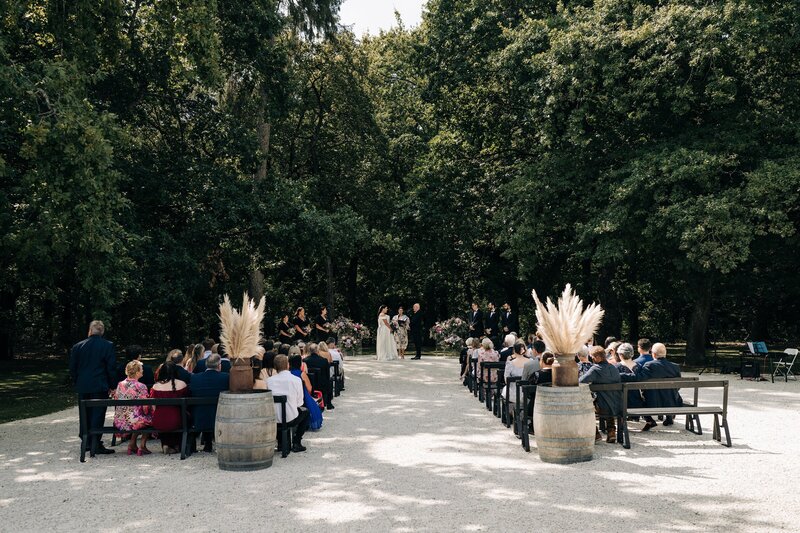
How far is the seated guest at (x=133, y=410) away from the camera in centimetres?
1013

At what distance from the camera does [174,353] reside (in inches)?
435

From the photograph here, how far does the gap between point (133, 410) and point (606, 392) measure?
22.4 feet

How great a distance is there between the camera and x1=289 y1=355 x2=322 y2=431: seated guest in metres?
11.3

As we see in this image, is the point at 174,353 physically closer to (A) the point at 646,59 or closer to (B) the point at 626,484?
(B) the point at 626,484

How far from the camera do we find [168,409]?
32.8 ft

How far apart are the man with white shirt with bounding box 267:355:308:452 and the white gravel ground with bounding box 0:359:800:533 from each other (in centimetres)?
34

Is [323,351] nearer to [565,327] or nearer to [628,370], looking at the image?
[628,370]

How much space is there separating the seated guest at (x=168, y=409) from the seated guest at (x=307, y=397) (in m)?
1.62

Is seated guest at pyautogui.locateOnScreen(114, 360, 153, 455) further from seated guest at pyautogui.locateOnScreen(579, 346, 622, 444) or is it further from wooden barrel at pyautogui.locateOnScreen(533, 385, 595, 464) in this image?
seated guest at pyautogui.locateOnScreen(579, 346, 622, 444)

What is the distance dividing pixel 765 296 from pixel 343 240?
21358 millimetres

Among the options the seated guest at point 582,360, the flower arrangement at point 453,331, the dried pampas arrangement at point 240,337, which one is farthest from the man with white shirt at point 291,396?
the flower arrangement at point 453,331

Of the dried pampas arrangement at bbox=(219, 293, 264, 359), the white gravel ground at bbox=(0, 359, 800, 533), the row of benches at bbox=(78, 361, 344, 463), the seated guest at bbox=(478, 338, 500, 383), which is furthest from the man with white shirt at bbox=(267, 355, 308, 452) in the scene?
the seated guest at bbox=(478, 338, 500, 383)

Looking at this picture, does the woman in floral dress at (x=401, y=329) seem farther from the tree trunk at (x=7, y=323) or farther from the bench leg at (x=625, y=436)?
the tree trunk at (x=7, y=323)

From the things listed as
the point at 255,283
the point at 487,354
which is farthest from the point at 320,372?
the point at 255,283
